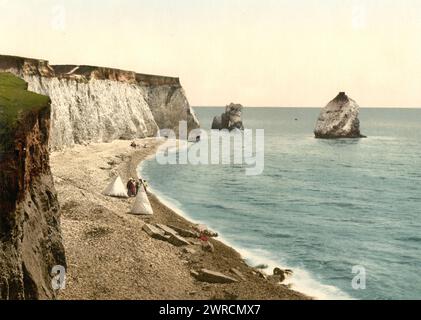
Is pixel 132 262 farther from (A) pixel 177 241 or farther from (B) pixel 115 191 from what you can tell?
(B) pixel 115 191

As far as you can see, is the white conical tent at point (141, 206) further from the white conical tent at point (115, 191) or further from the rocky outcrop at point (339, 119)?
the rocky outcrop at point (339, 119)

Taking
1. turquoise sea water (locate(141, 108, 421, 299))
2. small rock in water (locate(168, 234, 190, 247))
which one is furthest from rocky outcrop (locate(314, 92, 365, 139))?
small rock in water (locate(168, 234, 190, 247))

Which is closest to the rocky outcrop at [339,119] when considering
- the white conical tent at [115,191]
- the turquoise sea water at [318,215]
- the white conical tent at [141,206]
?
the turquoise sea water at [318,215]

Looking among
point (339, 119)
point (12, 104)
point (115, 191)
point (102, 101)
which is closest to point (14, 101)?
point (12, 104)

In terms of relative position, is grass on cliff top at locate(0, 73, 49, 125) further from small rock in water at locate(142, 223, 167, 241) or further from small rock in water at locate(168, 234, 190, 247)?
small rock in water at locate(168, 234, 190, 247)

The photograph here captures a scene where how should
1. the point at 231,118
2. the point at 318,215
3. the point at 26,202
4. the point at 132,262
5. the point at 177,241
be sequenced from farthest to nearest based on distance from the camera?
the point at 231,118 < the point at 318,215 < the point at 177,241 < the point at 132,262 < the point at 26,202
